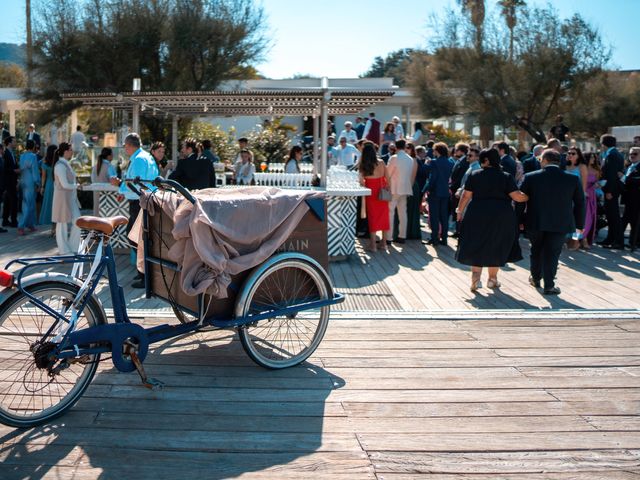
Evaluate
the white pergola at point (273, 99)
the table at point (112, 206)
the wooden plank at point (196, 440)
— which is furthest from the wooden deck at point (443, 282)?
the wooden plank at point (196, 440)

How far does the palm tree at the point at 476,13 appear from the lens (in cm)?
3272

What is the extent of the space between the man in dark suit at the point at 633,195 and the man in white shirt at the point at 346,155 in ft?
22.5

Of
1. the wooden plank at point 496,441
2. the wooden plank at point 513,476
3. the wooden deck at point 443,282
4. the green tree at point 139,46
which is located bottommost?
the wooden deck at point 443,282

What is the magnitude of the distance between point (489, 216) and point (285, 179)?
531cm

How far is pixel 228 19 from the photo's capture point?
71.5ft

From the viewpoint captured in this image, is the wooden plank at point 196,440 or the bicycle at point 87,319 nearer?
the wooden plank at point 196,440

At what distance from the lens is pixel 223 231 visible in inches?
189

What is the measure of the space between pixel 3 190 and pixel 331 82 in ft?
56.8

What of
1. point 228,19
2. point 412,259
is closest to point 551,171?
point 412,259

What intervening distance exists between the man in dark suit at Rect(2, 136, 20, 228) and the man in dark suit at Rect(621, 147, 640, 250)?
11881 millimetres

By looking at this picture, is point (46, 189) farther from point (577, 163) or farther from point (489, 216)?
point (577, 163)

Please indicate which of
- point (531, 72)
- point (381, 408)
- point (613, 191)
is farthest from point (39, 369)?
point (531, 72)

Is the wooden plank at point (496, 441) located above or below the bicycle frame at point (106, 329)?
below

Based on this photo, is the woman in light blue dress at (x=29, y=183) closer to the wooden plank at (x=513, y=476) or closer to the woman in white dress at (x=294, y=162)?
the woman in white dress at (x=294, y=162)
